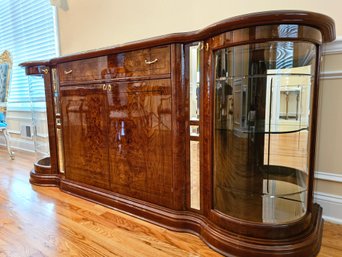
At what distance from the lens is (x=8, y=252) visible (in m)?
1.11

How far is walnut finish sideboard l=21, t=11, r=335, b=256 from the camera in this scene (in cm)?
102

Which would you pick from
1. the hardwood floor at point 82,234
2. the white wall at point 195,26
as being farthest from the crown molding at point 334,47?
the hardwood floor at point 82,234

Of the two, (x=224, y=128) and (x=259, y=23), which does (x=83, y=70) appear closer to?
(x=224, y=128)

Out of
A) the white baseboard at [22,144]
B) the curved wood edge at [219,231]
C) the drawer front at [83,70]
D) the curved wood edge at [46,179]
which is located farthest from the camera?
the white baseboard at [22,144]

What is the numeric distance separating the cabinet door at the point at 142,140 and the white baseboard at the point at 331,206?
0.85m

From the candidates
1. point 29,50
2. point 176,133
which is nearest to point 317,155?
point 176,133

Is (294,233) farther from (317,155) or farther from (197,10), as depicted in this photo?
(197,10)

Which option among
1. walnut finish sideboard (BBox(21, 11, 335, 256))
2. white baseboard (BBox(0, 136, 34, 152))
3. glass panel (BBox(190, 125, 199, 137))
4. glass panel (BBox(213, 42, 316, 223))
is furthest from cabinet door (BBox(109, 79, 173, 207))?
white baseboard (BBox(0, 136, 34, 152))

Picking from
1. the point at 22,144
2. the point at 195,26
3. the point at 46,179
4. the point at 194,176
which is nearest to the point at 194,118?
the point at 194,176

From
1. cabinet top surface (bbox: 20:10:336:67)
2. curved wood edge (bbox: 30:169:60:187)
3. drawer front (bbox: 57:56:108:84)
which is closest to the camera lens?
cabinet top surface (bbox: 20:10:336:67)

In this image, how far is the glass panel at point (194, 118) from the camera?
3.78 ft

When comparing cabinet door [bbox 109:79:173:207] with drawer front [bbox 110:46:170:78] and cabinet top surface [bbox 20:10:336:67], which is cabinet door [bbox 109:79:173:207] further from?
cabinet top surface [bbox 20:10:336:67]

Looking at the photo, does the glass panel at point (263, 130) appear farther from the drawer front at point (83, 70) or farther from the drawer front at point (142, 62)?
the drawer front at point (83, 70)

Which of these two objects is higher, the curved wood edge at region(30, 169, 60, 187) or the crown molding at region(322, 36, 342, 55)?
the crown molding at region(322, 36, 342, 55)
